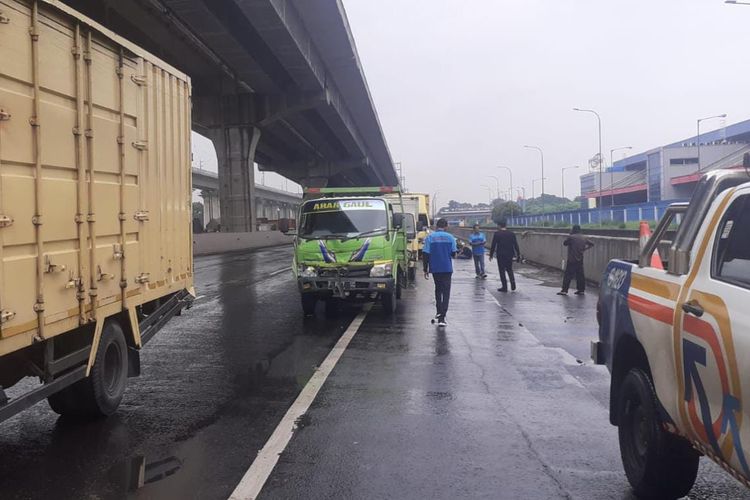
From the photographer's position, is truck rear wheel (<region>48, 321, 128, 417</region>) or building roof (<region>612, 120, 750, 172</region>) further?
building roof (<region>612, 120, 750, 172</region>)

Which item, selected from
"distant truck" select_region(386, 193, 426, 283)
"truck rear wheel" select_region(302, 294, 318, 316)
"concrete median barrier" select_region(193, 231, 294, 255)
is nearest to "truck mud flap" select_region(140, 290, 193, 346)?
→ "truck rear wheel" select_region(302, 294, 318, 316)

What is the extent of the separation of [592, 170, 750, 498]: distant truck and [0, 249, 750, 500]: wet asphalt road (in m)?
0.49

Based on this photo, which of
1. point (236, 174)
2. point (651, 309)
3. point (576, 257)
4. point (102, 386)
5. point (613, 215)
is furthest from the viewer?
point (236, 174)

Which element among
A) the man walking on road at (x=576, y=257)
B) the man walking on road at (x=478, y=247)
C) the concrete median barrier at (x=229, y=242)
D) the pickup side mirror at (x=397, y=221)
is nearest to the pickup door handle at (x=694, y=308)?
the pickup side mirror at (x=397, y=221)

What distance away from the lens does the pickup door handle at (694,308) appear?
3.23 meters

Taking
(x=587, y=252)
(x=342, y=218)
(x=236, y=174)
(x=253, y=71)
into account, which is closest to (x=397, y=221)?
(x=342, y=218)

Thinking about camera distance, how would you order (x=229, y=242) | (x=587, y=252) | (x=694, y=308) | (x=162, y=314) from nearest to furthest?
1. (x=694, y=308)
2. (x=162, y=314)
3. (x=587, y=252)
4. (x=229, y=242)

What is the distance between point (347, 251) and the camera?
1155 centimetres

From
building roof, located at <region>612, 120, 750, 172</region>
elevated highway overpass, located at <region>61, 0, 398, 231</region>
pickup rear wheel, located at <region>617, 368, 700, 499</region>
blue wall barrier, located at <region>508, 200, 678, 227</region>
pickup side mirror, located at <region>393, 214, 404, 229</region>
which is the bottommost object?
pickup rear wheel, located at <region>617, 368, 700, 499</region>

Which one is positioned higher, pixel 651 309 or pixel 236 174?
pixel 236 174

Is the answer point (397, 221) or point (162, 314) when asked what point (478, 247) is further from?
point (162, 314)

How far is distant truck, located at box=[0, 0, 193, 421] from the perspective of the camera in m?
4.11

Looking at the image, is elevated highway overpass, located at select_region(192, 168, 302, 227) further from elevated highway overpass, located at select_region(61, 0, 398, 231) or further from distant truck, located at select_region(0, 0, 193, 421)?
distant truck, located at select_region(0, 0, 193, 421)

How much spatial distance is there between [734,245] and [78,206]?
428cm
